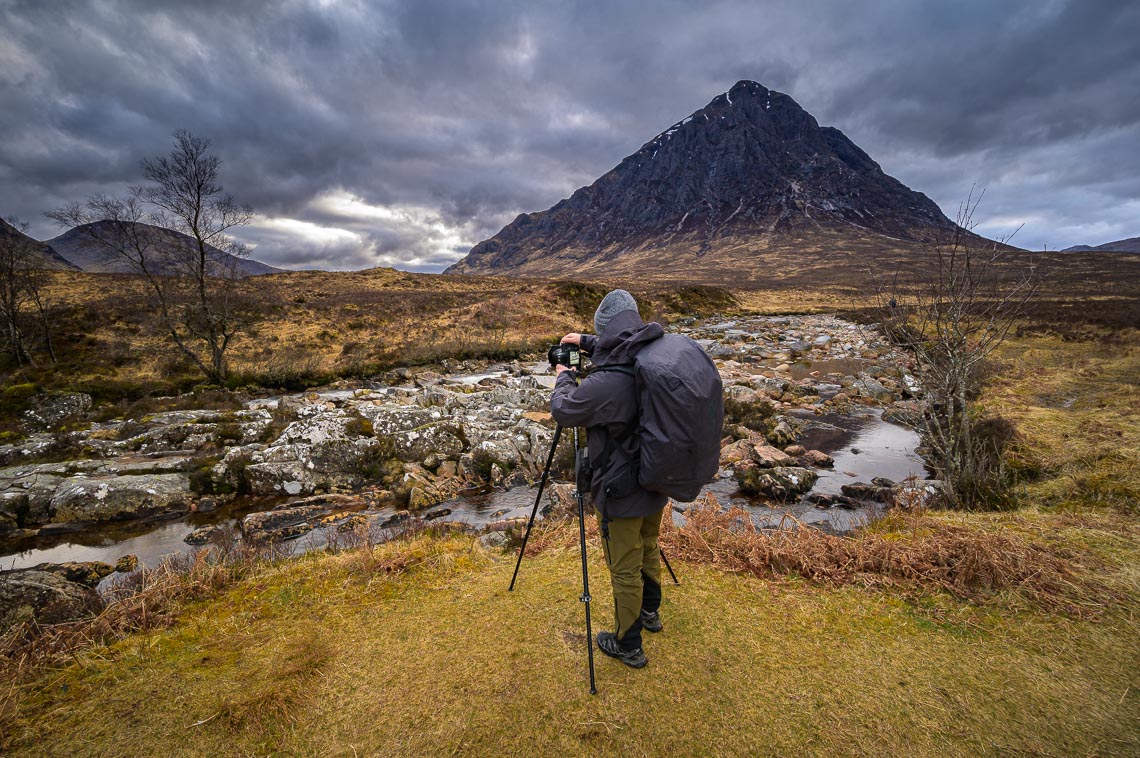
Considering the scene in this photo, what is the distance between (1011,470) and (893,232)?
202537 mm

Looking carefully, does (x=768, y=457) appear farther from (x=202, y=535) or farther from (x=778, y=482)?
(x=202, y=535)

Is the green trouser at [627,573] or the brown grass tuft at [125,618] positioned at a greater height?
the green trouser at [627,573]

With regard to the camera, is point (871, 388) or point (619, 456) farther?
point (871, 388)

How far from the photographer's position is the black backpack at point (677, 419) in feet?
8.54

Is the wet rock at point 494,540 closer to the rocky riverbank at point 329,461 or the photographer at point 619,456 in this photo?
the rocky riverbank at point 329,461

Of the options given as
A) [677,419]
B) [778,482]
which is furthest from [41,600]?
[778,482]

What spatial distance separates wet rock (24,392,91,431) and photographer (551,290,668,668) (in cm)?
1767

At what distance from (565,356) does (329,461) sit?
8644mm

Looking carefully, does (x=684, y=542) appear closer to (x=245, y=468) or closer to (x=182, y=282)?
(x=245, y=468)

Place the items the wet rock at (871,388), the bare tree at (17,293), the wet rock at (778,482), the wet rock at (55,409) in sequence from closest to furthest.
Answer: the wet rock at (778,482) < the wet rock at (55,409) < the wet rock at (871,388) < the bare tree at (17,293)

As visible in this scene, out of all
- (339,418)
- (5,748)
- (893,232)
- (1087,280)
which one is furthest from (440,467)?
(893,232)

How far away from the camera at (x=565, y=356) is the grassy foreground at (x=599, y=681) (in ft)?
7.28

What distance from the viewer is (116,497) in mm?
8305

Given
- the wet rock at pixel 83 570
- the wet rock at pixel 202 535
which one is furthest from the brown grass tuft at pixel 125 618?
the wet rock at pixel 202 535
